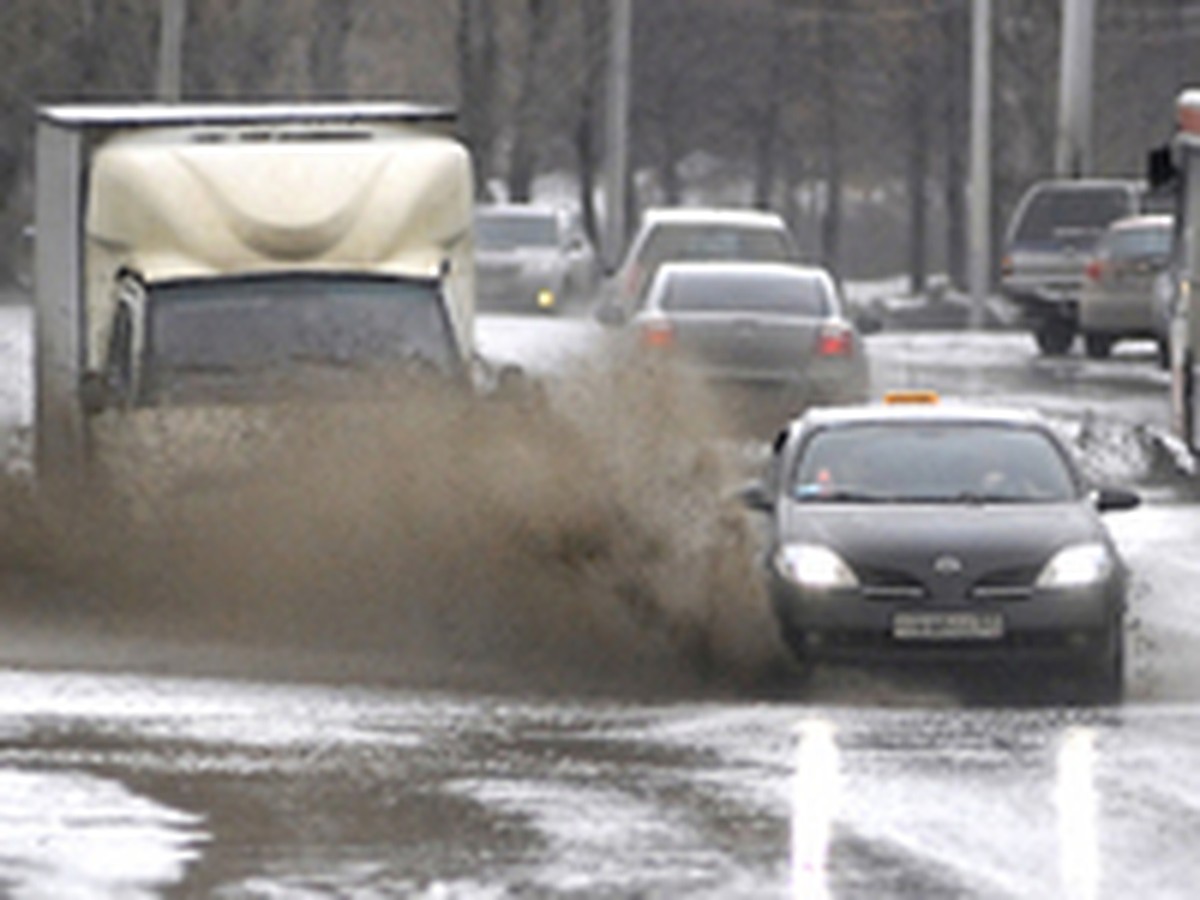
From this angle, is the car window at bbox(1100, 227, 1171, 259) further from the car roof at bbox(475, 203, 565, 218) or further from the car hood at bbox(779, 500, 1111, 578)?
the car hood at bbox(779, 500, 1111, 578)

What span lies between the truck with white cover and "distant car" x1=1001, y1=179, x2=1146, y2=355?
24222 millimetres

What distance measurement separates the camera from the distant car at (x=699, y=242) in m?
36.5

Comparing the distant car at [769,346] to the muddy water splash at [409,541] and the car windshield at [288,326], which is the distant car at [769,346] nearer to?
the car windshield at [288,326]

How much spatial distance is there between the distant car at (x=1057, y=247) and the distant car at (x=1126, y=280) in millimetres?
2343

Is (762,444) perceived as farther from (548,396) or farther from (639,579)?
(639,579)

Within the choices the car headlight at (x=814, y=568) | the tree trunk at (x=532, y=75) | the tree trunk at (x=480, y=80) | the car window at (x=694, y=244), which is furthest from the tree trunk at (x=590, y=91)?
the car headlight at (x=814, y=568)


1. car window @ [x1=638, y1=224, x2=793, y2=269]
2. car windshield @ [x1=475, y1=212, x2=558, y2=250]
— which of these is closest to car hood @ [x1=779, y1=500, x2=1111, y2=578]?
car window @ [x1=638, y1=224, x2=793, y2=269]

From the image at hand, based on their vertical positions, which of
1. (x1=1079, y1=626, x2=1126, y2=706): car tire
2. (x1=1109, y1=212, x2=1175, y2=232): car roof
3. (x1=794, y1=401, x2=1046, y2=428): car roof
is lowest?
(x1=1109, y1=212, x2=1175, y2=232): car roof

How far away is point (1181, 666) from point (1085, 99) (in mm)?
35688

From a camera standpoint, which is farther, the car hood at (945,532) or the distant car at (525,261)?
the distant car at (525,261)

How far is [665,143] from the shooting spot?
82.6m

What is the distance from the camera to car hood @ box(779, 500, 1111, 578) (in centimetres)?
1490

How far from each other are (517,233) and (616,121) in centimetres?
1408

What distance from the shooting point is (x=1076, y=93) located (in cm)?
5131
